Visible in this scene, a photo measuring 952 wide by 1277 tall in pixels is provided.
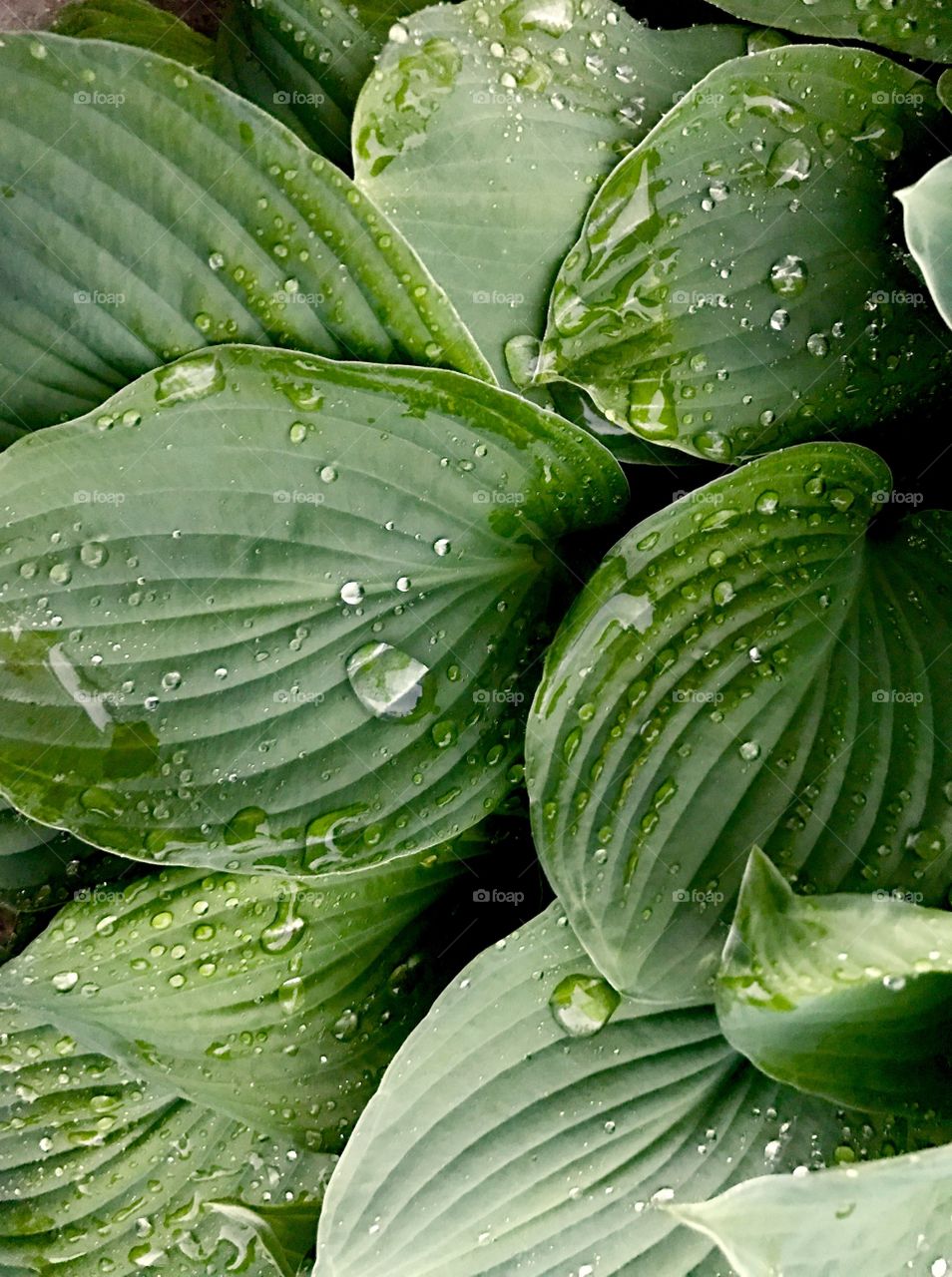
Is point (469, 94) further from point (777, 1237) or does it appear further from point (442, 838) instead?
point (777, 1237)

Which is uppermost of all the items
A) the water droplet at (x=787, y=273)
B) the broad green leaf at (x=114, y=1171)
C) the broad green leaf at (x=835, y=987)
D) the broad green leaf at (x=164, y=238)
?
the broad green leaf at (x=164, y=238)

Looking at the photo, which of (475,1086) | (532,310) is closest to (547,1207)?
(475,1086)

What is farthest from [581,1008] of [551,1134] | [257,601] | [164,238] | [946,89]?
[946,89]

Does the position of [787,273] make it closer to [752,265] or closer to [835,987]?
[752,265]

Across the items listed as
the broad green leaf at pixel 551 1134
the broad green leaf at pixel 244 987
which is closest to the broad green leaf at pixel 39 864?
the broad green leaf at pixel 244 987

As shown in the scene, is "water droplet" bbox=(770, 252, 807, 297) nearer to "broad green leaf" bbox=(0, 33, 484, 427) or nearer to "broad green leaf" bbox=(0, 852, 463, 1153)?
"broad green leaf" bbox=(0, 33, 484, 427)

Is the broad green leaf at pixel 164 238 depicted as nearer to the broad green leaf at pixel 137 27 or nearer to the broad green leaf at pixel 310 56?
the broad green leaf at pixel 310 56

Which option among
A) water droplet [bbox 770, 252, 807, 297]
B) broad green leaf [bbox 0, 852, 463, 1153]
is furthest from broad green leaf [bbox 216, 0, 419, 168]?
broad green leaf [bbox 0, 852, 463, 1153]
